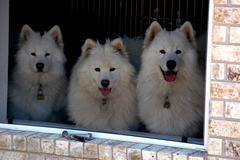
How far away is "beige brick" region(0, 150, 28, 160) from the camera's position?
3755 millimetres

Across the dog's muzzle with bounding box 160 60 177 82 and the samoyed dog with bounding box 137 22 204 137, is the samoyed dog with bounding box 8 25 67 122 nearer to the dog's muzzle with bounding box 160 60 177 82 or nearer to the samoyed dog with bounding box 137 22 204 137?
the samoyed dog with bounding box 137 22 204 137

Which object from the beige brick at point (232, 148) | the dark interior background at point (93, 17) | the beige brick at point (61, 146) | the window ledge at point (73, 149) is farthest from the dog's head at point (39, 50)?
the beige brick at point (232, 148)

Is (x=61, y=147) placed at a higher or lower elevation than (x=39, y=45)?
lower

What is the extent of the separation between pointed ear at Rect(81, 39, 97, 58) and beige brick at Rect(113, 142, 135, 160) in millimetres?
1408

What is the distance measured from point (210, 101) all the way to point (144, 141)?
0.74 metres

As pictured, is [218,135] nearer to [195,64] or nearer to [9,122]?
[195,64]

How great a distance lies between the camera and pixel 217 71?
3.01 metres

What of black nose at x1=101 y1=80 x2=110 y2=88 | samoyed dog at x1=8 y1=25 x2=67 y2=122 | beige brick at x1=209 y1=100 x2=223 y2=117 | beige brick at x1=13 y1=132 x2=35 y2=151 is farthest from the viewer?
samoyed dog at x1=8 y1=25 x2=67 y2=122

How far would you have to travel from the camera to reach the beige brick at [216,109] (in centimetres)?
302

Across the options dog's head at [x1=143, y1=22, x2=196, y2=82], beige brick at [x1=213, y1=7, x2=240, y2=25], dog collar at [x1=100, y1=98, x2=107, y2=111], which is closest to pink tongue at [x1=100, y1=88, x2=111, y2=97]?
dog collar at [x1=100, y1=98, x2=107, y2=111]

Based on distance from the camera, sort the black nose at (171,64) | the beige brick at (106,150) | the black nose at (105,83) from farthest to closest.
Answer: the black nose at (105,83), the black nose at (171,64), the beige brick at (106,150)

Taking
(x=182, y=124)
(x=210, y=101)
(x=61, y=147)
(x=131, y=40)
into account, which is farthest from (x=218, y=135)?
(x=131, y=40)

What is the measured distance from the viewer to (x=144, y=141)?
11.3ft

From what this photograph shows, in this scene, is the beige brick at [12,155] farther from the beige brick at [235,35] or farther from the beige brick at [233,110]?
the beige brick at [235,35]
